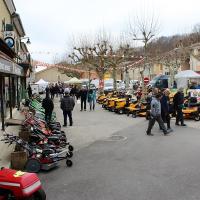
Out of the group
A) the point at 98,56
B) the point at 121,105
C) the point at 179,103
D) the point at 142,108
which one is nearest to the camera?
the point at 179,103

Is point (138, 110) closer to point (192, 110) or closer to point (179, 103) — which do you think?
point (192, 110)

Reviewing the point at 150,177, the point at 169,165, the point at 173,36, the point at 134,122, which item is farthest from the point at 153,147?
the point at 173,36

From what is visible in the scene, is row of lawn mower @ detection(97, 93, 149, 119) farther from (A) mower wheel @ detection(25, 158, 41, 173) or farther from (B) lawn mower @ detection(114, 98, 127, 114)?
(A) mower wheel @ detection(25, 158, 41, 173)

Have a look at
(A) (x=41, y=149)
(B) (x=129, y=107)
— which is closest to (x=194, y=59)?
(B) (x=129, y=107)

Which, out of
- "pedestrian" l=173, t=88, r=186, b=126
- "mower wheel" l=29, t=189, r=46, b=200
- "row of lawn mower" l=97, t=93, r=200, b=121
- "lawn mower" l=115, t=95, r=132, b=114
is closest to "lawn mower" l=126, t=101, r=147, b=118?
"row of lawn mower" l=97, t=93, r=200, b=121

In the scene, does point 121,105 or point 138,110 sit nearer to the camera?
point 138,110

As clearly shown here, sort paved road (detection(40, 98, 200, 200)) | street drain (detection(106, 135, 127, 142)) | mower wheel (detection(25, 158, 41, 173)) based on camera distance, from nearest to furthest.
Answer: paved road (detection(40, 98, 200, 200))
mower wheel (detection(25, 158, 41, 173))
street drain (detection(106, 135, 127, 142))

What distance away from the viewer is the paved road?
273 inches

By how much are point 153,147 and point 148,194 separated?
15.3ft

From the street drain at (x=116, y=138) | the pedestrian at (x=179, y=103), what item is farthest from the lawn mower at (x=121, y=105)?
the street drain at (x=116, y=138)

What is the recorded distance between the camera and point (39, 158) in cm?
896

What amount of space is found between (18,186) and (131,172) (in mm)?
3552

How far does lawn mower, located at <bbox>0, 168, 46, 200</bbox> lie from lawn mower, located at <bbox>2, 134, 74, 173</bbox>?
299 cm

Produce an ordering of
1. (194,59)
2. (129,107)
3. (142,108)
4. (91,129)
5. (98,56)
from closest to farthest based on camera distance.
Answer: (91,129), (142,108), (129,107), (98,56), (194,59)
